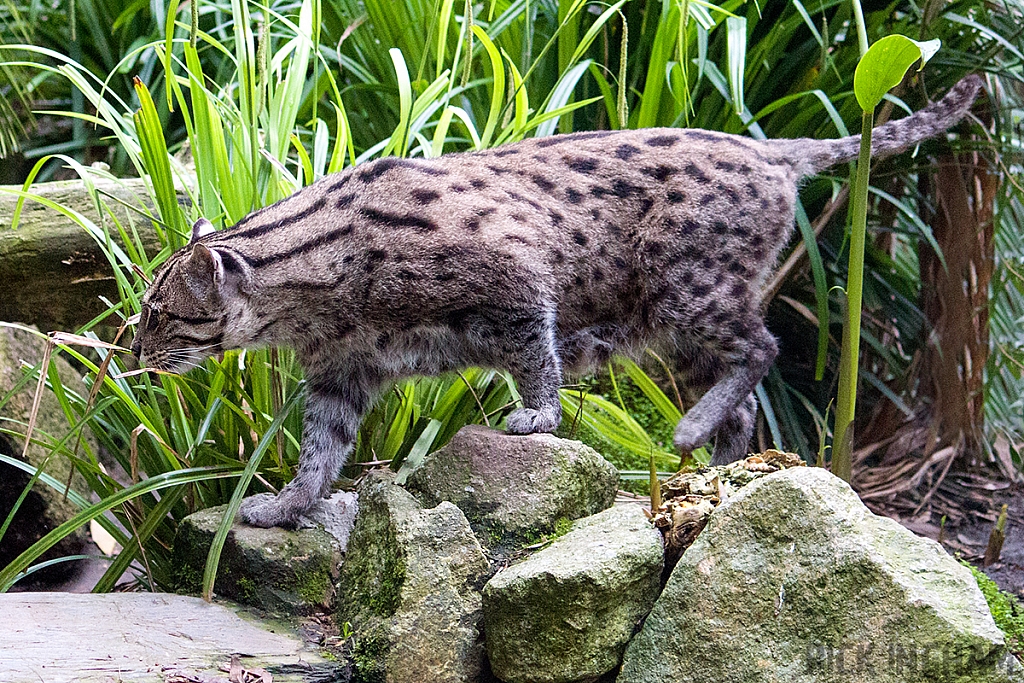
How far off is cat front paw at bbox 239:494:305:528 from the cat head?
0.55m

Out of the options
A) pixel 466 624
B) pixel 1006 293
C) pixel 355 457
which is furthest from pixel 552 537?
pixel 1006 293

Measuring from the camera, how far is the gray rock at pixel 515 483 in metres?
3.19

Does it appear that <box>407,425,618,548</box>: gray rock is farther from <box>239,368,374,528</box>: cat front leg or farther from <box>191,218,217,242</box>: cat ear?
<box>191,218,217,242</box>: cat ear

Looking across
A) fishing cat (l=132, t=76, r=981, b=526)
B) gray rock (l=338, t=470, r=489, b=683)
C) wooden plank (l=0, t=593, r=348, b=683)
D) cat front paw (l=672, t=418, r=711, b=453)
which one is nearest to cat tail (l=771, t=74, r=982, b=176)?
fishing cat (l=132, t=76, r=981, b=526)

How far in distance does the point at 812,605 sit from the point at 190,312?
2.19 m

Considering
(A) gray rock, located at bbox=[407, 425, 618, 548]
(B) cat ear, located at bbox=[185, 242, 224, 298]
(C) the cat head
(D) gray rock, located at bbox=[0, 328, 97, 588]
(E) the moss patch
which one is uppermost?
(B) cat ear, located at bbox=[185, 242, 224, 298]

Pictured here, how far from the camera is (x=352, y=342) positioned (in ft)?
12.0

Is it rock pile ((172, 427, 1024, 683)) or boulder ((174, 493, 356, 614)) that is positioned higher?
rock pile ((172, 427, 1024, 683))

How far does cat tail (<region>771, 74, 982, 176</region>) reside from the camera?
415 cm

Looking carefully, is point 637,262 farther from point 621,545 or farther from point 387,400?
point 621,545

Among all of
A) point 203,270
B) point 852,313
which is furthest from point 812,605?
point 203,270

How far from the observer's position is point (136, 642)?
9.26 feet

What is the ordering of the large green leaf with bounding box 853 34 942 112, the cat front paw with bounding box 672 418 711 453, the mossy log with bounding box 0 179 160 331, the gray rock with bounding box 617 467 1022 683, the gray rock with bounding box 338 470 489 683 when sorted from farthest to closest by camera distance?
the mossy log with bounding box 0 179 160 331 < the cat front paw with bounding box 672 418 711 453 < the large green leaf with bounding box 853 34 942 112 < the gray rock with bounding box 338 470 489 683 < the gray rock with bounding box 617 467 1022 683

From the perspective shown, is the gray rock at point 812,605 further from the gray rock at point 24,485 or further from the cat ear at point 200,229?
the gray rock at point 24,485
